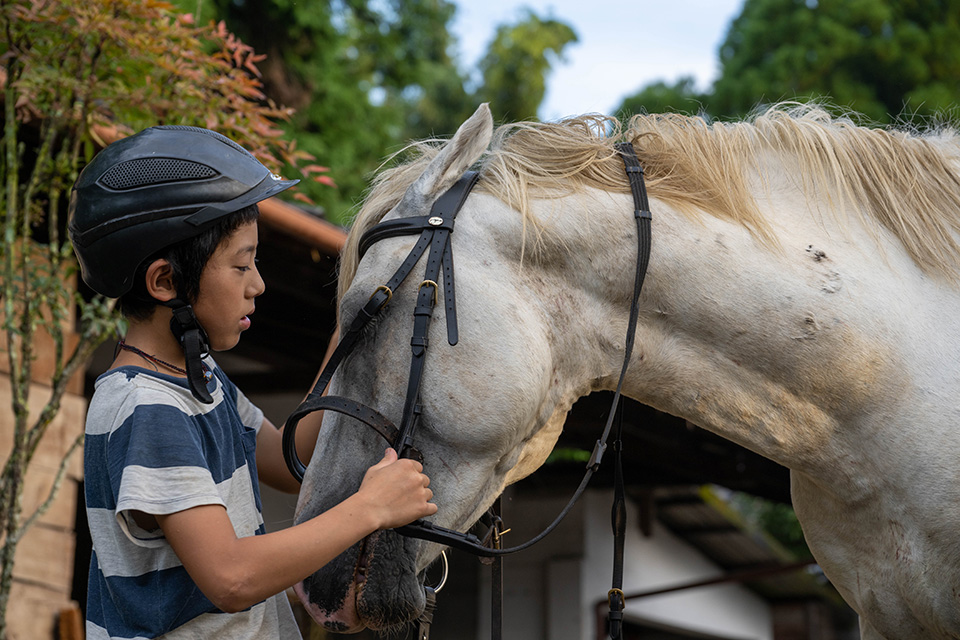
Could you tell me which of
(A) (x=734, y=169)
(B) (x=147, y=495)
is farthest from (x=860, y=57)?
(B) (x=147, y=495)

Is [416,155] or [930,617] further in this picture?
[416,155]

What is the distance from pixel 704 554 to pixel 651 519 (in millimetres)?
1658

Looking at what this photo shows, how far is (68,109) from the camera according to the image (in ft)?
9.75

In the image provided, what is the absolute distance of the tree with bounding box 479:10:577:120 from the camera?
19.2 meters

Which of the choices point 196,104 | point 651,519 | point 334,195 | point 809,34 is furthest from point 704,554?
point 809,34

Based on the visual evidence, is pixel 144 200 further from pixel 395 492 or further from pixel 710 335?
pixel 710 335

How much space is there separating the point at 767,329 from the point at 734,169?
356mm

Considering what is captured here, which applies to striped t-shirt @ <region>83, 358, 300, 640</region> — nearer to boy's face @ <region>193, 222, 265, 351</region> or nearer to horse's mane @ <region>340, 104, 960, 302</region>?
boy's face @ <region>193, 222, 265, 351</region>

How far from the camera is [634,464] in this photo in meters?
7.12

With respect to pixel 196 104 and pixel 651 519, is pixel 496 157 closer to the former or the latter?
Answer: pixel 196 104

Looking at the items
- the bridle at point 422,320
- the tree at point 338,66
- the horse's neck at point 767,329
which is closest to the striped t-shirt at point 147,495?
the bridle at point 422,320

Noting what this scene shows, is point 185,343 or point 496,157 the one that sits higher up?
point 496,157

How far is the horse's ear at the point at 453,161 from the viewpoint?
67.9 inches

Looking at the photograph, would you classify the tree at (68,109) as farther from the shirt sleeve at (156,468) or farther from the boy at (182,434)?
the shirt sleeve at (156,468)
